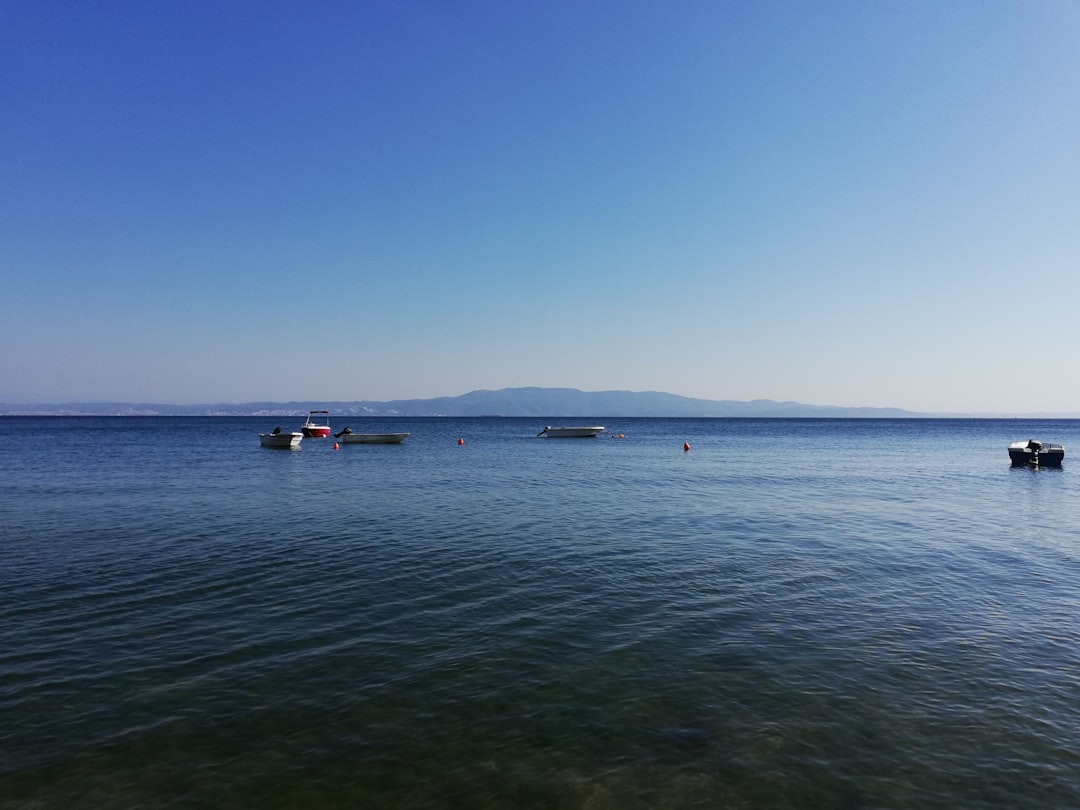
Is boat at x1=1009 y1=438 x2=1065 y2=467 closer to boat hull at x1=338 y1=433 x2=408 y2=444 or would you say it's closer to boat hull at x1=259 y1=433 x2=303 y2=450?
boat hull at x1=338 y1=433 x2=408 y2=444

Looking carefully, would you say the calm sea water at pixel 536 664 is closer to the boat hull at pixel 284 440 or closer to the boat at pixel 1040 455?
the boat at pixel 1040 455

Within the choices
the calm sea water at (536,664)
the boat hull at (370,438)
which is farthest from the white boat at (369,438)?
the calm sea water at (536,664)

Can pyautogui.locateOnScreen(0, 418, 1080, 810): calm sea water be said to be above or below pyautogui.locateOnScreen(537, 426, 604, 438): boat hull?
below

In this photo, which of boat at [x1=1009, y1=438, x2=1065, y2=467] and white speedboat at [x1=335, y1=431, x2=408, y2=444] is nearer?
boat at [x1=1009, y1=438, x2=1065, y2=467]

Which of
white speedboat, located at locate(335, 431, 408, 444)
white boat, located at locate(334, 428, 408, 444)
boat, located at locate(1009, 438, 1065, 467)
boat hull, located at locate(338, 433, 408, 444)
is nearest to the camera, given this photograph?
boat, located at locate(1009, 438, 1065, 467)

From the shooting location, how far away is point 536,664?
33.8 ft

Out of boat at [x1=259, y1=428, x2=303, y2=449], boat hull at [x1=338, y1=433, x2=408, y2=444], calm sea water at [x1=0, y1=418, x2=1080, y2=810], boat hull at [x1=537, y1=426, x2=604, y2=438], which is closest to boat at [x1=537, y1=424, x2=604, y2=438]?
boat hull at [x1=537, y1=426, x2=604, y2=438]

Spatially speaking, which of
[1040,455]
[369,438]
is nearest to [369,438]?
[369,438]

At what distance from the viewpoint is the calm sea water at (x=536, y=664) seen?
7152mm

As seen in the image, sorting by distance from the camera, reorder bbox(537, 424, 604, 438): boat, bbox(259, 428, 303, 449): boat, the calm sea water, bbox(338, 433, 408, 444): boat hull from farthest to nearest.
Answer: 1. bbox(537, 424, 604, 438): boat
2. bbox(338, 433, 408, 444): boat hull
3. bbox(259, 428, 303, 449): boat
4. the calm sea water

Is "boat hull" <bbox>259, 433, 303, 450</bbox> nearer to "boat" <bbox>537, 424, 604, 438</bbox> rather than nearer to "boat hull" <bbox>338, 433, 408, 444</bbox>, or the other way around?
"boat hull" <bbox>338, 433, 408, 444</bbox>

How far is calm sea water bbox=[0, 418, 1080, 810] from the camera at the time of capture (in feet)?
23.5

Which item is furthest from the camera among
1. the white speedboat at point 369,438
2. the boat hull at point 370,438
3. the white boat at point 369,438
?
the boat hull at point 370,438

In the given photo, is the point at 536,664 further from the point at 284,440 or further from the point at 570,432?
the point at 570,432
